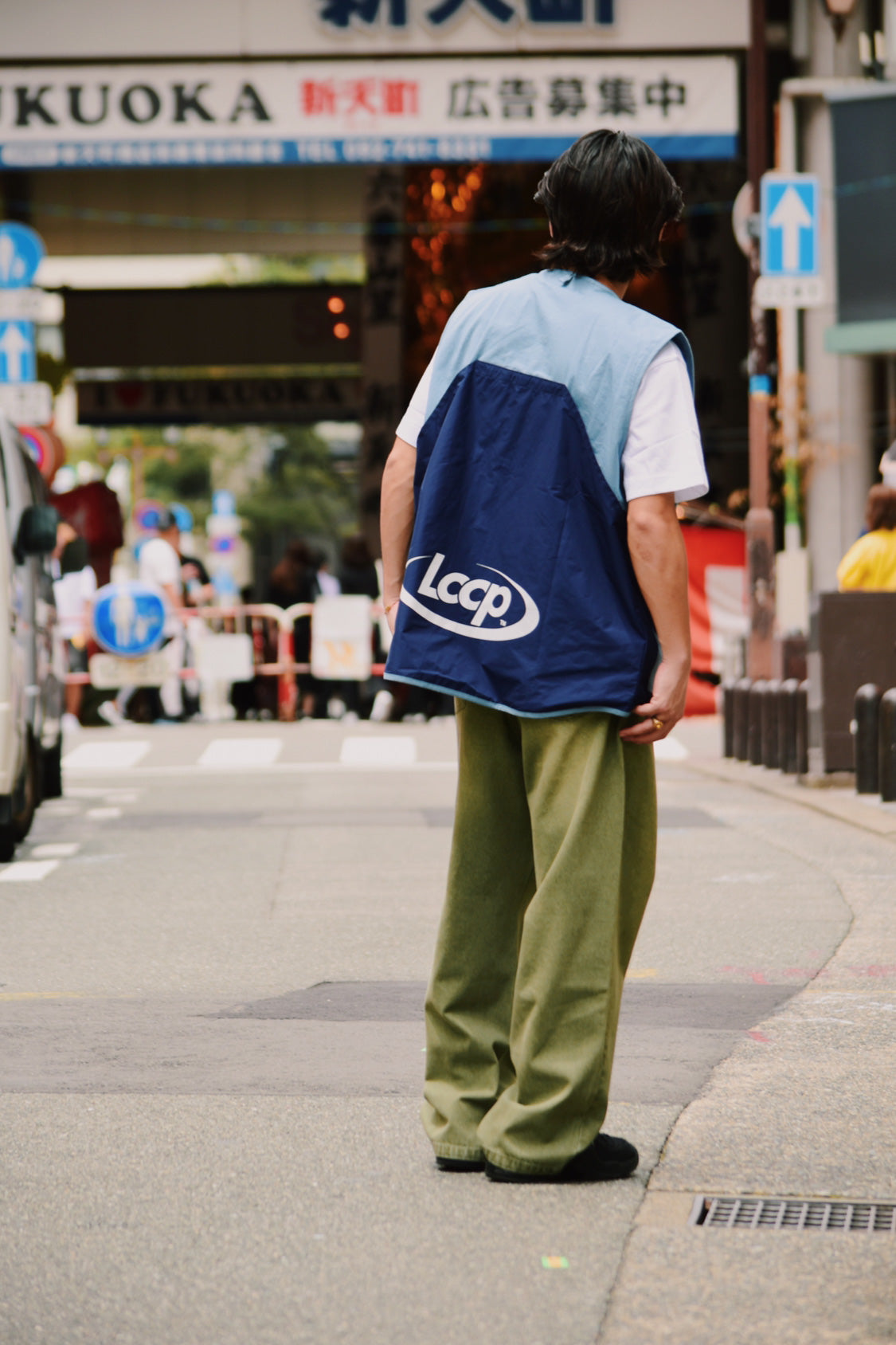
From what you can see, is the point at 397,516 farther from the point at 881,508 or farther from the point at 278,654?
the point at 278,654

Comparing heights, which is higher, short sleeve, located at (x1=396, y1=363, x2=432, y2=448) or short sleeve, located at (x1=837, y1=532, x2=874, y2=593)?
short sleeve, located at (x1=396, y1=363, x2=432, y2=448)

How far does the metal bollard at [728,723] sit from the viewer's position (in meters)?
14.1

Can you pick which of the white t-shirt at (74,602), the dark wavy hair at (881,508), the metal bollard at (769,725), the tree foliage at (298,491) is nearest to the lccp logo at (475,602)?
the dark wavy hair at (881,508)

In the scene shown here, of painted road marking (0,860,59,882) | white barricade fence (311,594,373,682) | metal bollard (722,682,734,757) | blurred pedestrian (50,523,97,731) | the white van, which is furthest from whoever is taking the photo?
white barricade fence (311,594,373,682)

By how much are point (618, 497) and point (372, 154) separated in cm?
1649

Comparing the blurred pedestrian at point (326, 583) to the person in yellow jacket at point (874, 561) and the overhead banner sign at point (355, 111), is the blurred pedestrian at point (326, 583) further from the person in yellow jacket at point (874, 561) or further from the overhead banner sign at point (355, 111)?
the person in yellow jacket at point (874, 561)

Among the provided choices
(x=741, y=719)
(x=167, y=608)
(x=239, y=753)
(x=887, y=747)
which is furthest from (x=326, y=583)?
(x=887, y=747)

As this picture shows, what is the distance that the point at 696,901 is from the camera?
7.52 metres

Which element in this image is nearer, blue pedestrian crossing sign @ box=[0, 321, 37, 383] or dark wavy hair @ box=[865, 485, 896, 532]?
dark wavy hair @ box=[865, 485, 896, 532]

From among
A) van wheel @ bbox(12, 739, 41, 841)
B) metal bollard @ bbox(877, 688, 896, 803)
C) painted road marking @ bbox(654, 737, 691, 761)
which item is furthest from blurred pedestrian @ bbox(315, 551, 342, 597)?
metal bollard @ bbox(877, 688, 896, 803)

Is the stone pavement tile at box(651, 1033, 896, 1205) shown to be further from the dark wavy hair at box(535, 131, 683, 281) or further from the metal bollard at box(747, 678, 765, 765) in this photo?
the metal bollard at box(747, 678, 765, 765)

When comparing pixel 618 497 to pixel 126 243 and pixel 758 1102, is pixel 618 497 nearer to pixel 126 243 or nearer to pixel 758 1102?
pixel 758 1102

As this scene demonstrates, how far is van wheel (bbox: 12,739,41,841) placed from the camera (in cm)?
968

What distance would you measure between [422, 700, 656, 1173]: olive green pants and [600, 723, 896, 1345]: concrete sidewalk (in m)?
0.25
